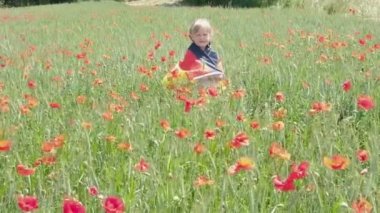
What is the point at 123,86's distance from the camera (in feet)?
12.5

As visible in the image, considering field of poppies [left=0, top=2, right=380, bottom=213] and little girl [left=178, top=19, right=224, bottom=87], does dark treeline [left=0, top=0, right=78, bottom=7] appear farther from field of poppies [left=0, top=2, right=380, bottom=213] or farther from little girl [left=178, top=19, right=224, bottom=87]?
field of poppies [left=0, top=2, right=380, bottom=213]

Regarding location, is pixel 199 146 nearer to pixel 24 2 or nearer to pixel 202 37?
pixel 202 37

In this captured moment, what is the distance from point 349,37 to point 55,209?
572 centimetres

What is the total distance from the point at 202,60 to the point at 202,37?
167 mm

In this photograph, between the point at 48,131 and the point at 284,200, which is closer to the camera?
the point at 284,200

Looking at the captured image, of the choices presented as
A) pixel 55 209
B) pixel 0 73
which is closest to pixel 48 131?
pixel 55 209

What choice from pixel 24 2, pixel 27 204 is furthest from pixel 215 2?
pixel 27 204

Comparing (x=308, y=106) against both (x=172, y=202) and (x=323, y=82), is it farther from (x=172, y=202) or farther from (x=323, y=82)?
(x=172, y=202)

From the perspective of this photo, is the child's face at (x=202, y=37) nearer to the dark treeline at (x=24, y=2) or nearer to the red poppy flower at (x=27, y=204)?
the red poppy flower at (x=27, y=204)

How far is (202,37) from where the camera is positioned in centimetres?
420

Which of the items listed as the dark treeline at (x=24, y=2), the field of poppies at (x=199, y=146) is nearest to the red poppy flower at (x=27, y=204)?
the field of poppies at (x=199, y=146)

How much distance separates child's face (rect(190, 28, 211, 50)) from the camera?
417 cm

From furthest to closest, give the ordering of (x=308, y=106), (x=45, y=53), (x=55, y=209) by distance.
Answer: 1. (x=45, y=53)
2. (x=308, y=106)
3. (x=55, y=209)

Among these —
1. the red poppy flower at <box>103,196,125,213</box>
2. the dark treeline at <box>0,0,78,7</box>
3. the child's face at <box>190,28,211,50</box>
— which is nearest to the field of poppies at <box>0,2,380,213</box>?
the red poppy flower at <box>103,196,125,213</box>
